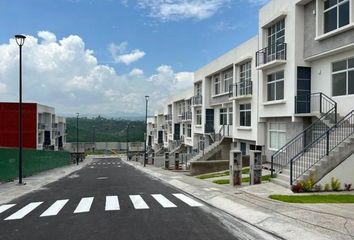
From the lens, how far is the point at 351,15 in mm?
16938

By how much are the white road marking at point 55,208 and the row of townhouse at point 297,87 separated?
9486mm

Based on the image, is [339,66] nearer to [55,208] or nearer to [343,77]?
[343,77]

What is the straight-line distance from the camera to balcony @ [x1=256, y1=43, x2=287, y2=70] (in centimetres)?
2242

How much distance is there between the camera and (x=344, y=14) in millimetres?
17953

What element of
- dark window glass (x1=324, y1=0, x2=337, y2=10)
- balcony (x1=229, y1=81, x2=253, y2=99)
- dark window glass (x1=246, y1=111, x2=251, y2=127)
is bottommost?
dark window glass (x1=246, y1=111, x2=251, y2=127)

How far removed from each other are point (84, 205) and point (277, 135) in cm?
1566

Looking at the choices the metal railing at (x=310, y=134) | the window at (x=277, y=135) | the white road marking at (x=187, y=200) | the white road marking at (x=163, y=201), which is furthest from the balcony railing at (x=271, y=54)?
the white road marking at (x=163, y=201)

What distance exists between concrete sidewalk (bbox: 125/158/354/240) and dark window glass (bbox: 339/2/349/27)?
864 cm

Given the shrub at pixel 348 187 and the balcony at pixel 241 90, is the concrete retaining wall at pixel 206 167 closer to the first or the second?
the balcony at pixel 241 90

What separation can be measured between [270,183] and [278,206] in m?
5.30

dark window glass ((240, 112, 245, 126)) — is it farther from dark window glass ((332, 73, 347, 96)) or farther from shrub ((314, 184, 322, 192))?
shrub ((314, 184, 322, 192))

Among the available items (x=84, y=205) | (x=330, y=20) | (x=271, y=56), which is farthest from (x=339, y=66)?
(x=84, y=205)

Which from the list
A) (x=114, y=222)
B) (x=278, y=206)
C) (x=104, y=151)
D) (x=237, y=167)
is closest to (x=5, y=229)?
(x=114, y=222)

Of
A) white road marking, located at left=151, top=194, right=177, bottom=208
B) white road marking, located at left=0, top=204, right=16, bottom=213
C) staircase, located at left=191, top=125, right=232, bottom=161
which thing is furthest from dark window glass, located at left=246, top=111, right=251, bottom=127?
white road marking, located at left=0, top=204, right=16, bottom=213
